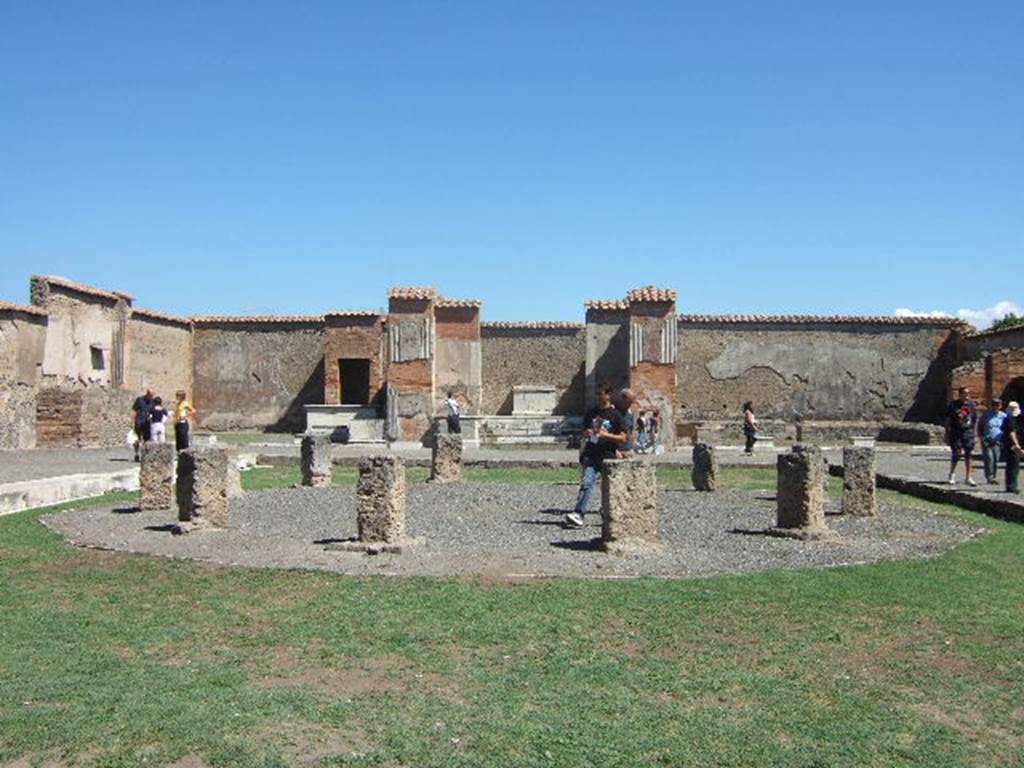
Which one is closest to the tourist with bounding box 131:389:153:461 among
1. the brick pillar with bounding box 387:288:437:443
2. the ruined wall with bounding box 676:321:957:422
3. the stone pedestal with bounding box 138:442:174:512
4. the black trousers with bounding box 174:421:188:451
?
the black trousers with bounding box 174:421:188:451

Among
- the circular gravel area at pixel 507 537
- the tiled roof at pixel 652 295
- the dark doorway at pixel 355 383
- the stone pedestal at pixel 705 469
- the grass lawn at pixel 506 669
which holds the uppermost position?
the tiled roof at pixel 652 295

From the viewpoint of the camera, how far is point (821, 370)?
2722 cm

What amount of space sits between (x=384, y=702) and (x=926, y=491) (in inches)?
445

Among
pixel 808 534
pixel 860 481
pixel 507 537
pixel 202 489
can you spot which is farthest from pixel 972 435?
pixel 202 489

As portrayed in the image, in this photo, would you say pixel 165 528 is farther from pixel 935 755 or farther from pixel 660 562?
pixel 935 755

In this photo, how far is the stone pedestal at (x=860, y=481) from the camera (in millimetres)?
11586

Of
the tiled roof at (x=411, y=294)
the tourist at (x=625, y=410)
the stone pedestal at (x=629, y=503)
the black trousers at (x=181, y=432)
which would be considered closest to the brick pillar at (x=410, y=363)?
the tiled roof at (x=411, y=294)

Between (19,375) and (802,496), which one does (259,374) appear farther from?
(802,496)

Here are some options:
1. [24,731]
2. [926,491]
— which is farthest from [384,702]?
[926,491]

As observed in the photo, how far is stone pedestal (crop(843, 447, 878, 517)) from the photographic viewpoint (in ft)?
38.0

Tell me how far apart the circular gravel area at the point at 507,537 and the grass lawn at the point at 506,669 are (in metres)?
0.63

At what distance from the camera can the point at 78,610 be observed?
638 centimetres

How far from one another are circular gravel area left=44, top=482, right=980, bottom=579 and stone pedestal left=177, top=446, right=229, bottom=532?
0.19m

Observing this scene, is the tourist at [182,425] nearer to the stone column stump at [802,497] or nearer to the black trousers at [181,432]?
the black trousers at [181,432]
